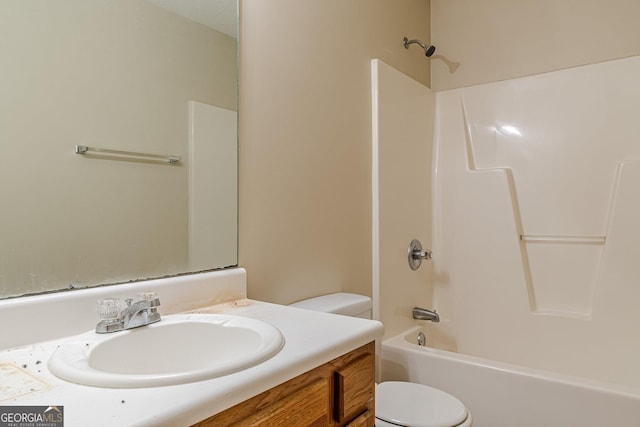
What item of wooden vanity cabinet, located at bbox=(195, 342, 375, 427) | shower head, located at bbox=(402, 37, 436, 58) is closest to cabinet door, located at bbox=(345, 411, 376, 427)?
wooden vanity cabinet, located at bbox=(195, 342, 375, 427)

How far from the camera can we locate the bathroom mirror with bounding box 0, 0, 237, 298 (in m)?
0.86

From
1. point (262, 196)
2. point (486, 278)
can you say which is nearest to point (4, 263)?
point (262, 196)

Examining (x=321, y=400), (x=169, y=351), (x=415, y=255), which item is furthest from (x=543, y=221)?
(x=169, y=351)

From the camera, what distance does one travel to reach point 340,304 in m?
1.49

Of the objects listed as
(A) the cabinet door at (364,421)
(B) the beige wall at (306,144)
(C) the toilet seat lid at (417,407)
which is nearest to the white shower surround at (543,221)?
(B) the beige wall at (306,144)

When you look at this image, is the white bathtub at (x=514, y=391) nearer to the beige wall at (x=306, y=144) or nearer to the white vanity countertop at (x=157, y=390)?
the beige wall at (x=306, y=144)

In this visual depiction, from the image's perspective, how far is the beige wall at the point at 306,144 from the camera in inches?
53.8

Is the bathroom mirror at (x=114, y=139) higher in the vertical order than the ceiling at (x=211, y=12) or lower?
lower

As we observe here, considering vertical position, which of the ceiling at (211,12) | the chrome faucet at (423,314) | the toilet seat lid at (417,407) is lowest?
the toilet seat lid at (417,407)

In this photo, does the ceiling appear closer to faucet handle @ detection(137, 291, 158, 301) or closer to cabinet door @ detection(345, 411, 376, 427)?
faucet handle @ detection(137, 291, 158, 301)

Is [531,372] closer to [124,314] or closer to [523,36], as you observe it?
[124,314]

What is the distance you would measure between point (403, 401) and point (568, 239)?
128 cm

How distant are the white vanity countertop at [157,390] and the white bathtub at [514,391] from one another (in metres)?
0.96

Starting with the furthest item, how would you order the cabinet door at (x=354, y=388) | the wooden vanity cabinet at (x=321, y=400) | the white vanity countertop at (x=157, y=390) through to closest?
the cabinet door at (x=354, y=388)
the wooden vanity cabinet at (x=321, y=400)
the white vanity countertop at (x=157, y=390)
